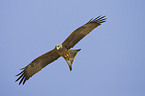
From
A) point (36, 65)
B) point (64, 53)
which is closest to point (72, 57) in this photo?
point (64, 53)

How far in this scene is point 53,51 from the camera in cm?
1405

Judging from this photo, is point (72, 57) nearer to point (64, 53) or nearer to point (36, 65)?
point (64, 53)

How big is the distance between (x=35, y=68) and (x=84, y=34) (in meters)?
2.92

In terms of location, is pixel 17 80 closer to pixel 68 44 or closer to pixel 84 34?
pixel 68 44

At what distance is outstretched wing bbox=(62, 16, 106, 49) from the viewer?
13.6 m

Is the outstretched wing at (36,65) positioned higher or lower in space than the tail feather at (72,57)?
higher

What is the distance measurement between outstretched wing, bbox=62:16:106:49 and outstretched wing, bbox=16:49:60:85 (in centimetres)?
89

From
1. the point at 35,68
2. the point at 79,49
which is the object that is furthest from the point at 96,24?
the point at 35,68

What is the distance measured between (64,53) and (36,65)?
158 cm

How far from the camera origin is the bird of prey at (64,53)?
1366cm

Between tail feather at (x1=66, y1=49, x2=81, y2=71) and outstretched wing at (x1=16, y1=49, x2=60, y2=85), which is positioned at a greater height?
outstretched wing at (x1=16, y1=49, x2=60, y2=85)

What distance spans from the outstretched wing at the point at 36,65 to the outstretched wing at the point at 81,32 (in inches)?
35.0

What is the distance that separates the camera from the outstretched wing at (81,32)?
13.6m

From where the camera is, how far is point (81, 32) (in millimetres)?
13719
